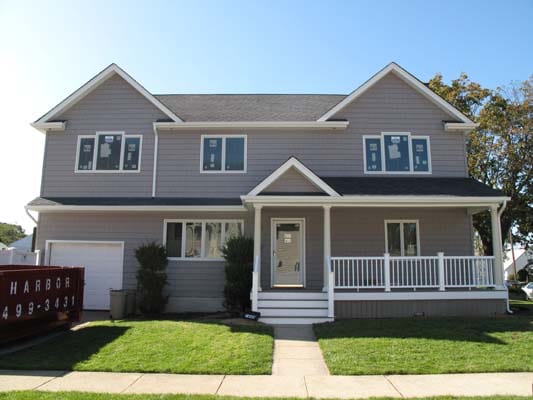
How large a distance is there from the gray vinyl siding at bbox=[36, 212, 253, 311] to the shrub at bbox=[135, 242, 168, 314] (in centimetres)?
56

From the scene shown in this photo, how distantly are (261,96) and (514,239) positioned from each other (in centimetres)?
2407

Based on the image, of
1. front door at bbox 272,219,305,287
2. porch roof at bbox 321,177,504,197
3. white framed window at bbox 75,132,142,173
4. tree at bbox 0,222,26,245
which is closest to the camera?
porch roof at bbox 321,177,504,197

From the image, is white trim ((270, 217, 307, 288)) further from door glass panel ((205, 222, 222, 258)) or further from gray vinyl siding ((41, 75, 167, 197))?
gray vinyl siding ((41, 75, 167, 197))

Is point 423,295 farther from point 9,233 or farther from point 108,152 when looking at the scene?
point 9,233

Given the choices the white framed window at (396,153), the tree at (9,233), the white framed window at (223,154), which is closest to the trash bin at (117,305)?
the white framed window at (223,154)

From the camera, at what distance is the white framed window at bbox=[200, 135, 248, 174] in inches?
585

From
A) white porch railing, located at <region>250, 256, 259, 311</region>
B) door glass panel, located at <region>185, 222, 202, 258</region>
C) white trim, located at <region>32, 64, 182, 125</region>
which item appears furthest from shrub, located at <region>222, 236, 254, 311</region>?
white trim, located at <region>32, 64, 182, 125</region>

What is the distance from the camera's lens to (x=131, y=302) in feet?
43.4

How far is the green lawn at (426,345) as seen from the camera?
7.21 m

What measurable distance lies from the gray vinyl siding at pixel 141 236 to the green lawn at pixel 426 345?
15.5ft

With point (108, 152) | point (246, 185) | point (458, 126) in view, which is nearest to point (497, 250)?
point (458, 126)

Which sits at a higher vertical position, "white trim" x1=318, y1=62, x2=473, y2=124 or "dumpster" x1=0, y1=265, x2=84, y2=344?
"white trim" x1=318, y1=62, x2=473, y2=124

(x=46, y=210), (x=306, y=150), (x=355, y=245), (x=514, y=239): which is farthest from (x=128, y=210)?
(x=514, y=239)

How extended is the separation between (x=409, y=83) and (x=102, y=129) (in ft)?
36.7
